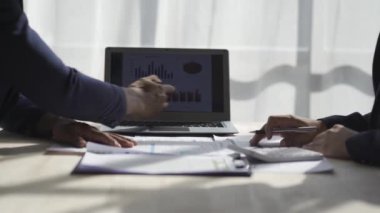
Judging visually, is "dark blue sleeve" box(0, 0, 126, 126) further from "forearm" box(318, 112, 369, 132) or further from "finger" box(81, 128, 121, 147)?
"forearm" box(318, 112, 369, 132)

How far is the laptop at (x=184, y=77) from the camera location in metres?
1.33

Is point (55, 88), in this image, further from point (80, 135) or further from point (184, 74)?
point (184, 74)

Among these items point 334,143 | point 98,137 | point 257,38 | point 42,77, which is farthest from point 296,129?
point 257,38

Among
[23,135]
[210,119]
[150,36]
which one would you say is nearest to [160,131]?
[210,119]

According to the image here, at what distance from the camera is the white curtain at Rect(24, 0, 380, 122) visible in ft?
6.21

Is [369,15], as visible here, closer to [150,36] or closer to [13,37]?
[150,36]

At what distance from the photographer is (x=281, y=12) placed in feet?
6.35

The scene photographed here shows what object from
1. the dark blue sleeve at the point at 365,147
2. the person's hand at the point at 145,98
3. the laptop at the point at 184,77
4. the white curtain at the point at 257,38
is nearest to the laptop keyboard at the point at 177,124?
the laptop at the point at 184,77

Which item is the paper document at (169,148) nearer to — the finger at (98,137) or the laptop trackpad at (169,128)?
the finger at (98,137)

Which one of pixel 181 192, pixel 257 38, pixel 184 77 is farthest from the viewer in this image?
pixel 257 38

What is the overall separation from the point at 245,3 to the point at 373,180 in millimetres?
1255

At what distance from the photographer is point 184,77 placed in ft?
4.47

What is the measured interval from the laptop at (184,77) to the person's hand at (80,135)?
25 centimetres

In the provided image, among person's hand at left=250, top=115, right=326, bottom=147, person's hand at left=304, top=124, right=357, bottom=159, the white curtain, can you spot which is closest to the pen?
person's hand at left=250, top=115, right=326, bottom=147
